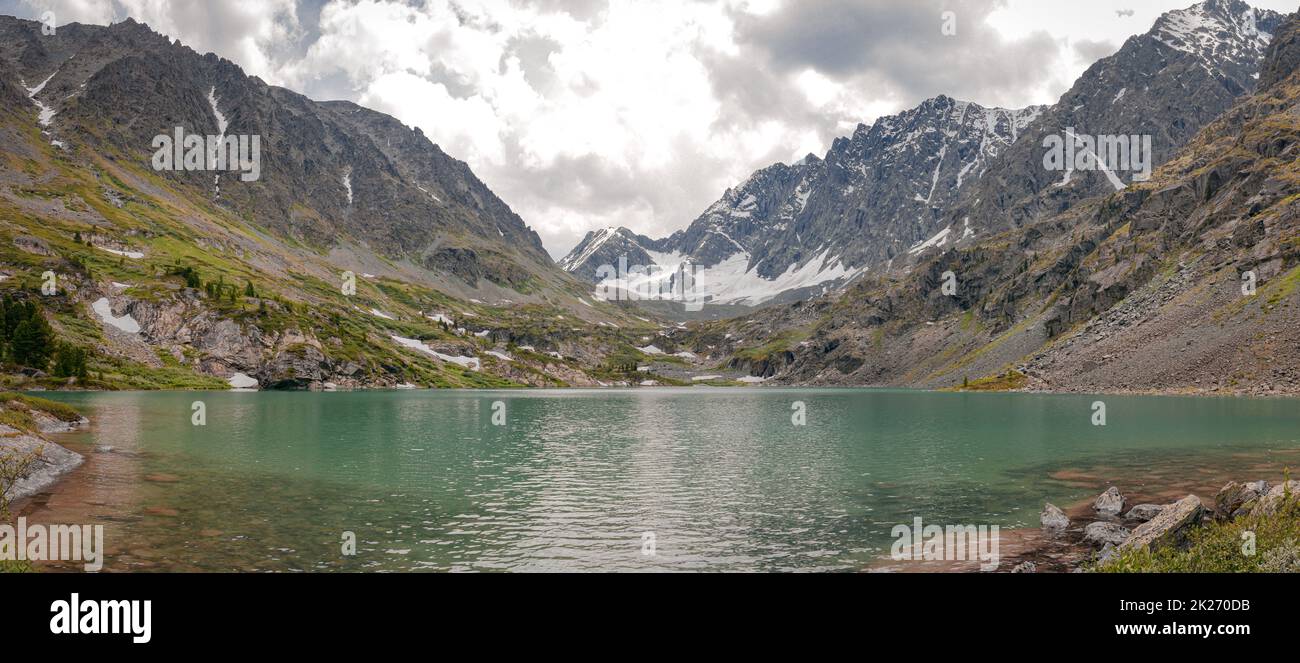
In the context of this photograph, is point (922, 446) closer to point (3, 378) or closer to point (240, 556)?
point (240, 556)

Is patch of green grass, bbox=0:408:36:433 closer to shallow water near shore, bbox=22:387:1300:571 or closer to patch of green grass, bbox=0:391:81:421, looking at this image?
A: shallow water near shore, bbox=22:387:1300:571

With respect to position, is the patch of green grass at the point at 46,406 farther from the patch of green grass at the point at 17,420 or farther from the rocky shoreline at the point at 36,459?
the rocky shoreline at the point at 36,459

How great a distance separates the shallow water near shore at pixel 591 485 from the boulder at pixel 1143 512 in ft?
15.7

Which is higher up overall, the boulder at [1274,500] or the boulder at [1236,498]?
the boulder at [1274,500]

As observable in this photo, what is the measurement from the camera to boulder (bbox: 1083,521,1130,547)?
31361 mm

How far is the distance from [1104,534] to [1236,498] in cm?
756

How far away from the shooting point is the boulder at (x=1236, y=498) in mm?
31809

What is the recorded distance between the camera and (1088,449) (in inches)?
2714

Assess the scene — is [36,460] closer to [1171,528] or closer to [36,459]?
[36,459]

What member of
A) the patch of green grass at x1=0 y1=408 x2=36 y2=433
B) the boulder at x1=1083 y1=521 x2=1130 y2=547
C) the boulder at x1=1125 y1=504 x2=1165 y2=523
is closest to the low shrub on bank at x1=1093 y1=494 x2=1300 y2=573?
the boulder at x1=1083 y1=521 x2=1130 y2=547

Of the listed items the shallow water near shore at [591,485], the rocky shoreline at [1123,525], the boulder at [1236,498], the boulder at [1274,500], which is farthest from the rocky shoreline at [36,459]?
the boulder at [1236,498]
